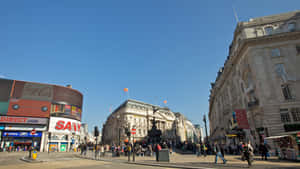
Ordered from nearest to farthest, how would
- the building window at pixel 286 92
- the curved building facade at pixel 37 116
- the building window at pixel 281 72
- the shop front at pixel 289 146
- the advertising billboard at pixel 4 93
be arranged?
the shop front at pixel 289 146 → the building window at pixel 286 92 → the building window at pixel 281 72 → the advertising billboard at pixel 4 93 → the curved building facade at pixel 37 116

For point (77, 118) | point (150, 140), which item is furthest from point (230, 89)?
point (77, 118)

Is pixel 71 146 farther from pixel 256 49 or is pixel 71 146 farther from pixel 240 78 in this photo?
pixel 256 49

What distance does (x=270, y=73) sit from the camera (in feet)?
87.4

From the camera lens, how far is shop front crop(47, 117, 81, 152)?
61.0 meters

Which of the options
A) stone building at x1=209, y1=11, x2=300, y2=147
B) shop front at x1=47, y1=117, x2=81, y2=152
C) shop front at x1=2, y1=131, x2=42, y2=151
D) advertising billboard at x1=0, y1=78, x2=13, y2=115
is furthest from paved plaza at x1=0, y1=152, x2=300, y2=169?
advertising billboard at x1=0, y1=78, x2=13, y2=115

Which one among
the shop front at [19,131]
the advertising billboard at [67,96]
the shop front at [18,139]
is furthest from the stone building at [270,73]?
the shop front at [18,139]

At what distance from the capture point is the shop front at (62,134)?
60997 mm

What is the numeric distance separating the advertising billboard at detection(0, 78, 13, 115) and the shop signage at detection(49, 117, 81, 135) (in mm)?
13328

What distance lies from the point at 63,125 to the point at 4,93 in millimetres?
20289

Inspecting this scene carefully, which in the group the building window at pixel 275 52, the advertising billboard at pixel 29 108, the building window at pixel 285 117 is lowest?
the building window at pixel 285 117

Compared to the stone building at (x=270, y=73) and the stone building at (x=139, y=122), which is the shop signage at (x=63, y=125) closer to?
the stone building at (x=139, y=122)

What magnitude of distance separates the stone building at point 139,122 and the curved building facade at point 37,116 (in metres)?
22.6

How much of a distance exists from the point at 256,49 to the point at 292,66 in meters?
5.32

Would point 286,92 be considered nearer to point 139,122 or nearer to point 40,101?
point 40,101
